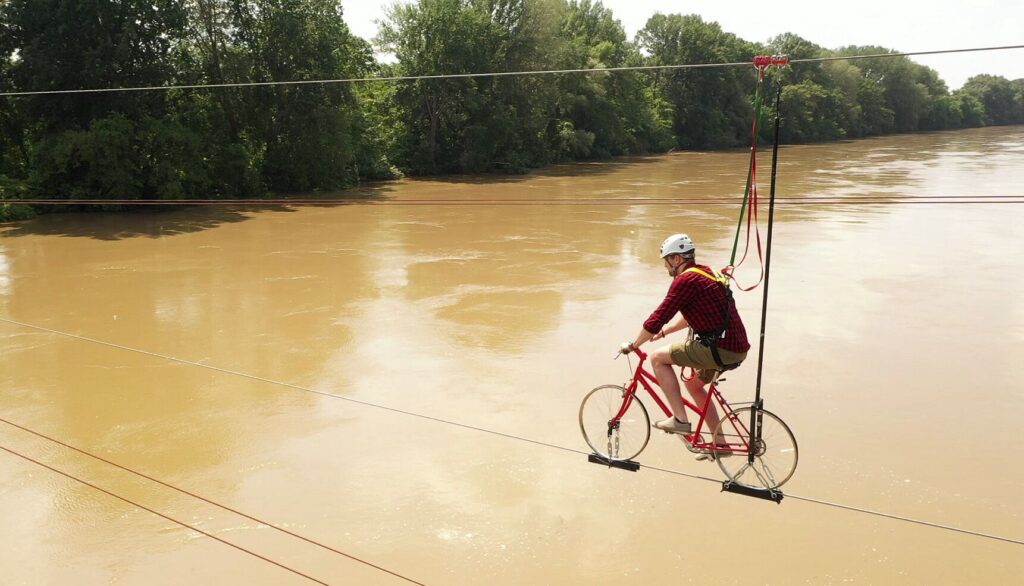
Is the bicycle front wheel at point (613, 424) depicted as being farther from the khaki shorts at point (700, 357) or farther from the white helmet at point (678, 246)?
the white helmet at point (678, 246)

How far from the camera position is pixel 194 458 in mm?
9195

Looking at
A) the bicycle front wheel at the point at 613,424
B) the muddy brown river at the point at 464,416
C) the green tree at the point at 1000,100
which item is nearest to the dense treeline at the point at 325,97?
the muddy brown river at the point at 464,416

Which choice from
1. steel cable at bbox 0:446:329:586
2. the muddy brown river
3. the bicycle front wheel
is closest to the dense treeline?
the muddy brown river

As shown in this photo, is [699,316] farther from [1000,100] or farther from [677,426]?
[1000,100]

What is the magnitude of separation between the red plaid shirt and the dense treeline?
2697 centimetres

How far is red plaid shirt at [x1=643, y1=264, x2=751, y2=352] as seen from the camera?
18.4 ft

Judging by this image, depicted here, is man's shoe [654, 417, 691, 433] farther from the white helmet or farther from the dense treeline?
the dense treeline

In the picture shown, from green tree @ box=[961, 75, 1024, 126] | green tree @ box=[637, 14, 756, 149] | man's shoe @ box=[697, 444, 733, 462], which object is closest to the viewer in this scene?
man's shoe @ box=[697, 444, 733, 462]

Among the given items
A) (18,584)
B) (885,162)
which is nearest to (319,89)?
(18,584)

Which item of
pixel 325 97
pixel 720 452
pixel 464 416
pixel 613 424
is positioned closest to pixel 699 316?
pixel 720 452

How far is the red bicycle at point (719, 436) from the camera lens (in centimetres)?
575

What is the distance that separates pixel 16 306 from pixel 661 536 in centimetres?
1476

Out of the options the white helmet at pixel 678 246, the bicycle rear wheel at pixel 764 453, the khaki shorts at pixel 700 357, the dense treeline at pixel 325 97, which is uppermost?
the dense treeline at pixel 325 97

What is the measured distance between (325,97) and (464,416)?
27128 mm
